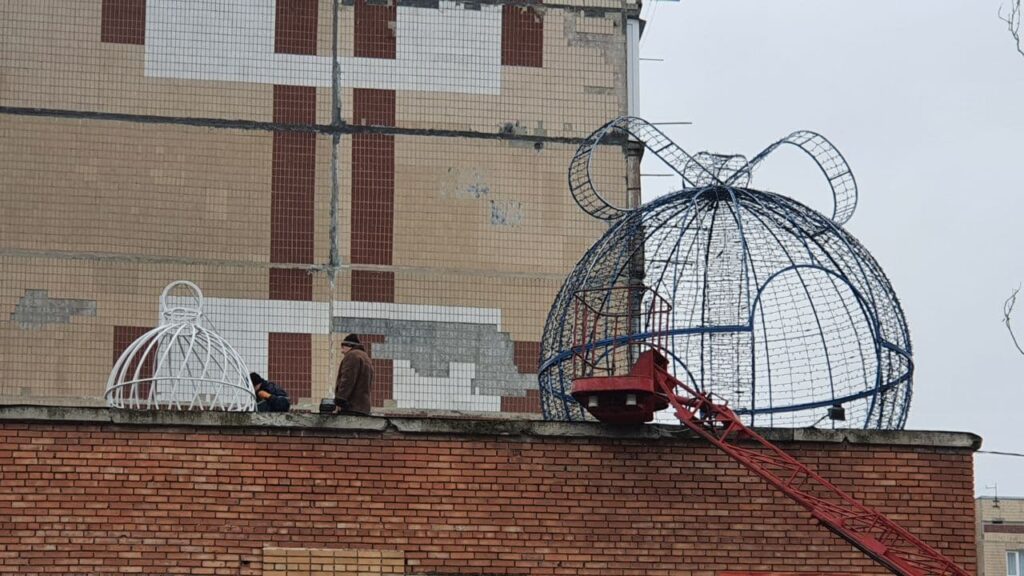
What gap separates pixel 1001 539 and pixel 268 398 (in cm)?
4107

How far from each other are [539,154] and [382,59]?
9.99ft

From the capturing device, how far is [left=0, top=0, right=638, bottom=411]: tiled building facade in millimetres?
30203

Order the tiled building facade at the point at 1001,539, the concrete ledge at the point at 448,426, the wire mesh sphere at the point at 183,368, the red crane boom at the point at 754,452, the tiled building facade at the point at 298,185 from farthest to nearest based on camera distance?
the tiled building facade at the point at 1001,539, the tiled building facade at the point at 298,185, the wire mesh sphere at the point at 183,368, the concrete ledge at the point at 448,426, the red crane boom at the point at 754,452

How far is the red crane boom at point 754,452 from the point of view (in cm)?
1802

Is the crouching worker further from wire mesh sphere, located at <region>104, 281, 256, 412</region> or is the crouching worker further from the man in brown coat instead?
the man in brown coat

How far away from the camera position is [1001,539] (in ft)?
189

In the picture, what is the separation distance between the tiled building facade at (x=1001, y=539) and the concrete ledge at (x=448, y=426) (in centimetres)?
3918

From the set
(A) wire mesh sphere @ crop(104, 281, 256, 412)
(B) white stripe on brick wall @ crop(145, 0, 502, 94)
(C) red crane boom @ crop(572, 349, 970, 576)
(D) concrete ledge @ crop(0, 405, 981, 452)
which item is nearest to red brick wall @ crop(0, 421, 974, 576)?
(D) concrete ledge @ crop(0, 405, 981, 452)

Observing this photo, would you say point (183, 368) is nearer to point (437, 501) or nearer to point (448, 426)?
point (448, 426)

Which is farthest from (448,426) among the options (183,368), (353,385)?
(183,368)

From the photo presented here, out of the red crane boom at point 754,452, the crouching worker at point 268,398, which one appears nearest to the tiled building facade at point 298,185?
the crouching worker at point 268,398

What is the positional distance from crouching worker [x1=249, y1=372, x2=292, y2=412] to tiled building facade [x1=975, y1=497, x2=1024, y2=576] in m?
39.4

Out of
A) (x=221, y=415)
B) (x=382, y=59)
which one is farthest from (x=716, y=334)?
(x=382, y=59)

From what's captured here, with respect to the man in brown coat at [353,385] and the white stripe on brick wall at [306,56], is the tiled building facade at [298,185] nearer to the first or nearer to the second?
the white stripe on brick wall at [306,56]
